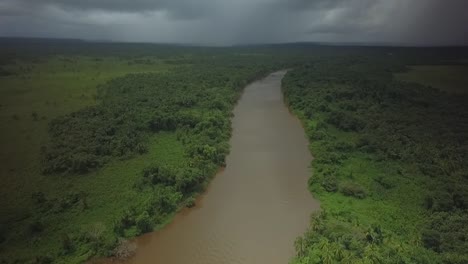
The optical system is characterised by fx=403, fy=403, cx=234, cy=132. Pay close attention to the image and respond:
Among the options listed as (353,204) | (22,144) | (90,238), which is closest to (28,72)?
(22,144)

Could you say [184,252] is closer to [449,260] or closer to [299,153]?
[449,260]

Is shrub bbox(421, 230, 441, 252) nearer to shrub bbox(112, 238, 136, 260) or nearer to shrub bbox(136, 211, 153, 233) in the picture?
shrub bbox(136, 211, 153, 233)

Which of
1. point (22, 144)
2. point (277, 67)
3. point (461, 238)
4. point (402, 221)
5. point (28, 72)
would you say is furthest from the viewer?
point (277, 67)

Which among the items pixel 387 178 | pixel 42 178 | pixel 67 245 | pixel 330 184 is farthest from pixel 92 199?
pixel 387 178

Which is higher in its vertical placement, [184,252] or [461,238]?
[461,238]

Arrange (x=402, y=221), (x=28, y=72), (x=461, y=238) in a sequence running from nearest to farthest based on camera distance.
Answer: (x=461, y=238) < (x=402, y=221) < (x=28, y=72)

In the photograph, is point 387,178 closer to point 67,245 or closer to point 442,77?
point 67,245
